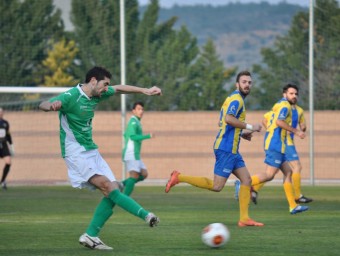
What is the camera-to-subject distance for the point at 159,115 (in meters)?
31.6

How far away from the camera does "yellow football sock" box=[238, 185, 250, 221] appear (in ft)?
45.4

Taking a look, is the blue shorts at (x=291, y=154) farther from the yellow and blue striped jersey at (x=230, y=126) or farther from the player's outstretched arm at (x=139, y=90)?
the player's outstretched arm at (x=139, y=90)

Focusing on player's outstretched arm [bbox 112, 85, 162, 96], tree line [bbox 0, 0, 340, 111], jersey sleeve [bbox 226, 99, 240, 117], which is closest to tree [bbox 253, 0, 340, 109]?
tree line [bbox 0, 0, 340, 111]

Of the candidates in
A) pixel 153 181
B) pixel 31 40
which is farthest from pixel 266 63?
pixel 31 40

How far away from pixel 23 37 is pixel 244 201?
58.8 ft

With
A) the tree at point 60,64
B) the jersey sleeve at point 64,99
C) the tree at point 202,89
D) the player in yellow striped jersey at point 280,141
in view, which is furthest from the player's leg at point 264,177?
the tree at point 60,64

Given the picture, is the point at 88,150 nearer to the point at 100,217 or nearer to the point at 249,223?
the point at 100,217

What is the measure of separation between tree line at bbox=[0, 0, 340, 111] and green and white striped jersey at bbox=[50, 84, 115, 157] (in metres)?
19.0

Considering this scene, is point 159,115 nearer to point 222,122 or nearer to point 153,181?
point 153,181

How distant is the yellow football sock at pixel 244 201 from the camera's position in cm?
1384

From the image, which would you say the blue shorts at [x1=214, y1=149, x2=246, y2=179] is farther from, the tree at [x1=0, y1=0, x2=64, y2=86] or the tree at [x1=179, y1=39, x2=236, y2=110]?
the tree at [x1=0, y1=0, x2=64, y2=86]

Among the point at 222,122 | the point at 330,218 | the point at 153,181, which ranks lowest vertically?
the point at 153,181

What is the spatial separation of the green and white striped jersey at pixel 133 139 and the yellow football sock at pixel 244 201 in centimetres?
669

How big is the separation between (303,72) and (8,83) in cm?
902
